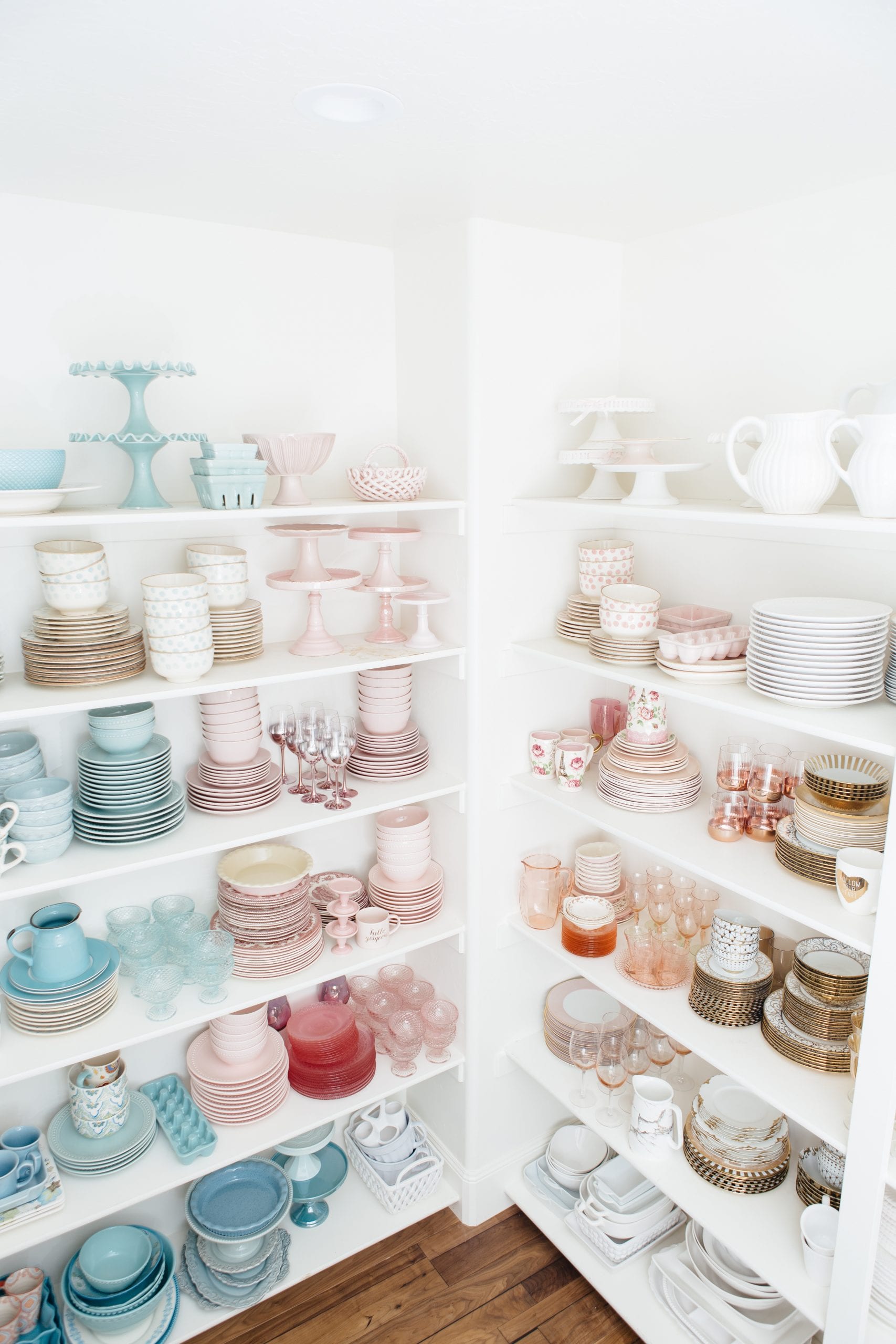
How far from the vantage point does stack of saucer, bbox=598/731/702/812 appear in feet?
6.80

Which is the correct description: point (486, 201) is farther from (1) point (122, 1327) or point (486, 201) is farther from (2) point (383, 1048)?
(1) point (122, 1327)

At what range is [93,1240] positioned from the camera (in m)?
2.14

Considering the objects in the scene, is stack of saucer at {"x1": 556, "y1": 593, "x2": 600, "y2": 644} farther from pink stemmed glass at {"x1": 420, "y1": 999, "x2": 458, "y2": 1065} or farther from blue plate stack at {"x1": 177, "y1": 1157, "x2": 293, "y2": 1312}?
blue plate stack at {"x1": 177, "y1": 1157, "x2": 293, "y2": 1312}

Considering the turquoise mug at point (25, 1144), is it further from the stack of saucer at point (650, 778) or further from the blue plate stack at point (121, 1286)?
the stack of saucer at point (650, 778)

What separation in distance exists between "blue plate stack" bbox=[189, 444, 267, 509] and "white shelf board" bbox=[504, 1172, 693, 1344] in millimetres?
2056

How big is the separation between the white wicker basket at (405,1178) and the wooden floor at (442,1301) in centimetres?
10

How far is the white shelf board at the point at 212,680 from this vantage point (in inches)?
66.1

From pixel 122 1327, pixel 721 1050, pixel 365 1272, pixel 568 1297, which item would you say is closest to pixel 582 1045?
pixel 721 1050

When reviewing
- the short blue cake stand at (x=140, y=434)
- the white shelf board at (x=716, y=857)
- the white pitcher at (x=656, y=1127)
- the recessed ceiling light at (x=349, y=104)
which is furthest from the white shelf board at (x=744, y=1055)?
the recessed ceiling light at (x=349, y=104)

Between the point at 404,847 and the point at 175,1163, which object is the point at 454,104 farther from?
the point at 175,1163

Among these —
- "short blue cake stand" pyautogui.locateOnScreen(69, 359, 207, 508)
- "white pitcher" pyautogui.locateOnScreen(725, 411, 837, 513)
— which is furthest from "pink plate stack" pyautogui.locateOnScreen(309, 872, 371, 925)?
"white pitcher" pyautogui.locateOnScreen(725, 411, 837, 513)

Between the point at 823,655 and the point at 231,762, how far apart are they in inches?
52.7

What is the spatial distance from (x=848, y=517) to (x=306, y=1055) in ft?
6.03

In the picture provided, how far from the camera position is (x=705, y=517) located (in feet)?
5.30
